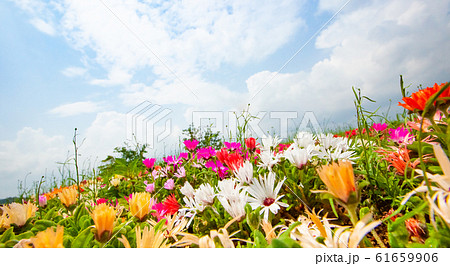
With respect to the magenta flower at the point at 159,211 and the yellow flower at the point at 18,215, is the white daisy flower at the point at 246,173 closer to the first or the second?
the magenta flower at the point at 159,211

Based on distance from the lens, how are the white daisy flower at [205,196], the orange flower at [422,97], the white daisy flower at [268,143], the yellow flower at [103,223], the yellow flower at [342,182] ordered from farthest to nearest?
the white daisy flower at [268,143], the white daisy flower at [205,196], the orange flower at [422,97], the yellow flower at [103,223], the yellow flower at [342,182]

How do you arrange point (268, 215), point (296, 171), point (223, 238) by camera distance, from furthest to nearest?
point (296, 171), point (268, 215), point (223, 238)

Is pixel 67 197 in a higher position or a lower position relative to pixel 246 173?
lower

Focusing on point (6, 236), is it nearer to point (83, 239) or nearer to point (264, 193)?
point (83, 239)

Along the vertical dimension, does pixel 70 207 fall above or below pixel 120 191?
above

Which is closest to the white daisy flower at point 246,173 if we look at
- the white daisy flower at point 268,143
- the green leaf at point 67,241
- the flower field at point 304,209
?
the flower field at point 304,209

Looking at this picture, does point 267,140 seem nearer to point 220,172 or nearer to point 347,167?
point 220,172

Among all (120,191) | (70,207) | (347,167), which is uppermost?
(347,167)

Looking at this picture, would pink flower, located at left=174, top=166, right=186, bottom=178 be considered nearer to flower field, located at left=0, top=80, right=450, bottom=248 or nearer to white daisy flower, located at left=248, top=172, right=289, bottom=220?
flower field, located at left=0, top=80, right=450, bottom=248

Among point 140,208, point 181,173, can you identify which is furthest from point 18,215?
point 181,173

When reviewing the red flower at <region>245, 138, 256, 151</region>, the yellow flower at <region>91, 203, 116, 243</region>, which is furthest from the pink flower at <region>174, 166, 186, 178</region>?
the yellow flower at <region>91, 203, 116, 243</region>
